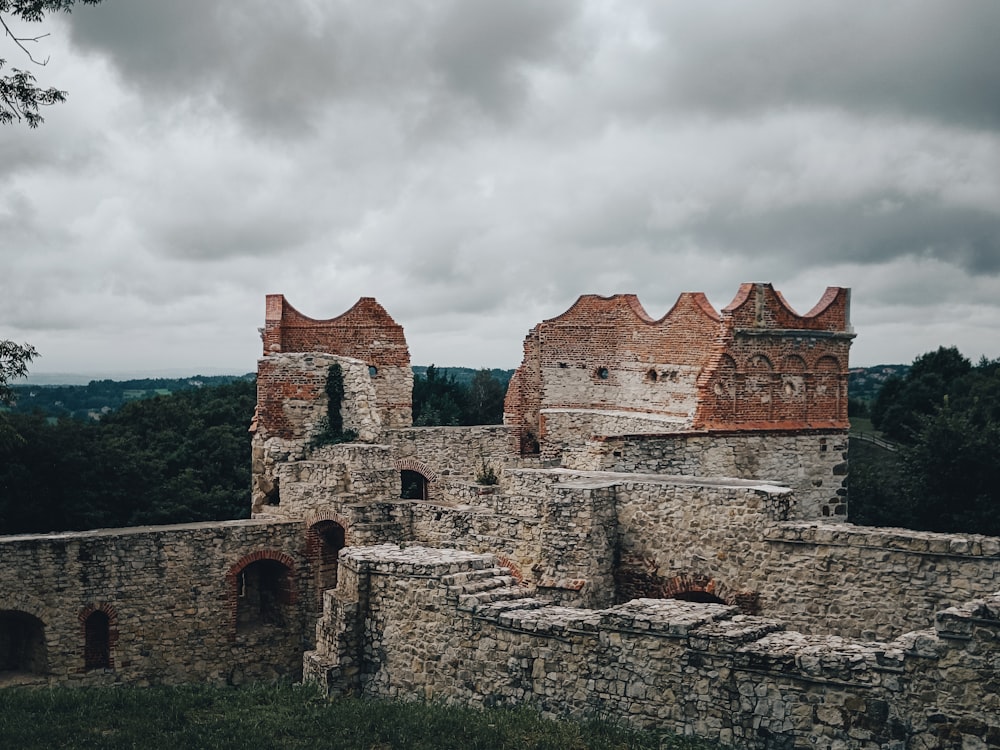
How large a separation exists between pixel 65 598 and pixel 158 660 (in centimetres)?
181

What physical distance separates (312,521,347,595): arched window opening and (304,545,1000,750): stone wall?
448cm

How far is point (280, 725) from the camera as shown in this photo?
1161cm

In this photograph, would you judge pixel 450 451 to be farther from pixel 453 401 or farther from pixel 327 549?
pixel 453 401

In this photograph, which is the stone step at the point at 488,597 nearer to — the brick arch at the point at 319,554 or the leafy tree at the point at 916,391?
the brick arch at the point at 319,554

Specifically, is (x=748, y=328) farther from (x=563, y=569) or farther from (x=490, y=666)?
(x=490, y=666)

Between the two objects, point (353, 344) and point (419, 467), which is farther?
point (353, 344)

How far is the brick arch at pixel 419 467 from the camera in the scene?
25172 mm

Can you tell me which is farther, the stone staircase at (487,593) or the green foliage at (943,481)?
the green foliage at (943,481)

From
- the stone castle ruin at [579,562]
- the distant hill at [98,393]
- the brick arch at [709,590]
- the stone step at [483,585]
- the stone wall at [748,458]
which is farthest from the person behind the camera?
the distant hill at [98,393]

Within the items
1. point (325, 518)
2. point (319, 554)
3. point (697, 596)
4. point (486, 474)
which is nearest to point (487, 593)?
point (697, 596)

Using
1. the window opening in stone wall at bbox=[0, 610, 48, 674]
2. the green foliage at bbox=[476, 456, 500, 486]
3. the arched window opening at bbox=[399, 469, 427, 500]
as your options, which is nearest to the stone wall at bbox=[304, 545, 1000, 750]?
the window opening in stone wall at bbox=[0, 610, 48, 674]

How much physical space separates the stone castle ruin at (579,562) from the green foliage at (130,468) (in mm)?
4140

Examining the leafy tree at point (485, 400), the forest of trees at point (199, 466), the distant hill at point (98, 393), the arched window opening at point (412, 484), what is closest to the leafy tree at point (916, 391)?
the forest of trees at point (199, 466)

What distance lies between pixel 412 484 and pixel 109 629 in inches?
491
